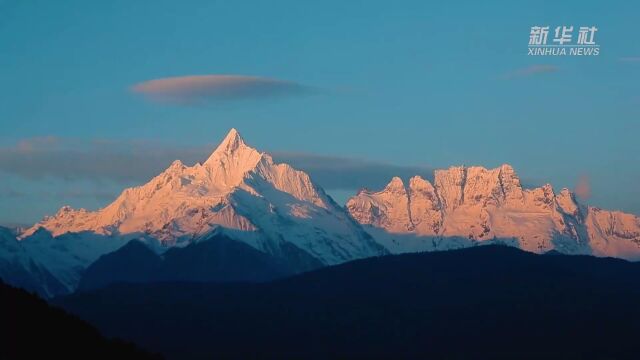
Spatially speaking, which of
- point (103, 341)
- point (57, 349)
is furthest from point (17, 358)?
point (103, 341)

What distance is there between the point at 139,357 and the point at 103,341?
21.2ft

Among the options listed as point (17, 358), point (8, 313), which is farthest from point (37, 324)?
point (17, 358)

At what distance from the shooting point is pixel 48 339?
186625 millimetres

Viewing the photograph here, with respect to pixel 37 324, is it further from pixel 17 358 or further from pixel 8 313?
pixel 17 358

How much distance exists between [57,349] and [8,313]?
1557 centimetres

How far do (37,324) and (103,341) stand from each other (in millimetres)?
7764

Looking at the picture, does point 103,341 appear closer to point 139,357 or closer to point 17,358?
point 139,357

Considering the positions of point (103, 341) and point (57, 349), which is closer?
point (57, 349)

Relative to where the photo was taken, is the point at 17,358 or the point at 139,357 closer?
the point at 17,358

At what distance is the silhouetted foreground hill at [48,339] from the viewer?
179 metres

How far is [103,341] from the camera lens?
194 metres

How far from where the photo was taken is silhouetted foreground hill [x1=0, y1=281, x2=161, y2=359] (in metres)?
179

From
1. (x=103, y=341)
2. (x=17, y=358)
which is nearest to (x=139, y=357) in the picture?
(x=103, y=341)

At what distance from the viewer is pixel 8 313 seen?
19538 centimetres
